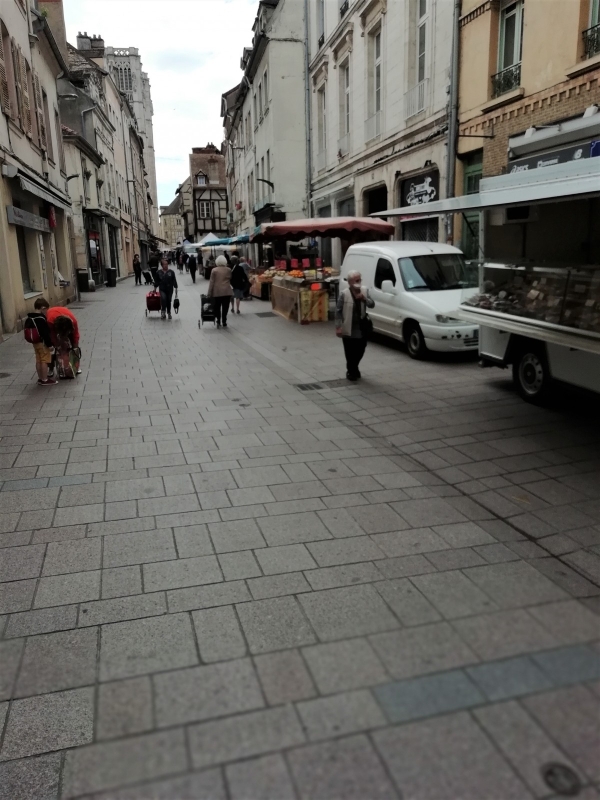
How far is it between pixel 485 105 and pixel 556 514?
11.9 m

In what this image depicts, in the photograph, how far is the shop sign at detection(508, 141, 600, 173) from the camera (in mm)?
6891

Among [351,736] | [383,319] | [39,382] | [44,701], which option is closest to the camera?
[351,736]

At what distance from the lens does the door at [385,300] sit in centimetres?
1112

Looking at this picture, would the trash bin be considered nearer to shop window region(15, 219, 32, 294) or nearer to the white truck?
shop window region(15, 219, 32, 294)

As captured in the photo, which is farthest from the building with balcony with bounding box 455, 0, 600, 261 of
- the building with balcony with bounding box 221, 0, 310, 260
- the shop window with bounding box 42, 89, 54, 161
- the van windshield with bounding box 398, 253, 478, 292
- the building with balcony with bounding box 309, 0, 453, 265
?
the building with balcony with bounding box 221, 0, 310, 260

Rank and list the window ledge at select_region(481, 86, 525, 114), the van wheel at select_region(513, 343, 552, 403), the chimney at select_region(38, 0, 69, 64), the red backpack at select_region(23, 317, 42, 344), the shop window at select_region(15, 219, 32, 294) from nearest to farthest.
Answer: the van wheel at select_region(513, 343, 552, 403) < the red backpack at select_region(23, 317, 42, 344) < the window ledge at select_region(481, 86, 525, 114) < the shop window at select_region(15, 219, 32, 294) < the chimney at select_region(38, 0, 69, 64)

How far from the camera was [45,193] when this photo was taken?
17844 millimetres

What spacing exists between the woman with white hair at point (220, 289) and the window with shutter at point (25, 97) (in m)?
6.65

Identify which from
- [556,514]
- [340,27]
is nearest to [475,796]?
[556,514]

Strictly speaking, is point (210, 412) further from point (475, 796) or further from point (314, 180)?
point (314, 180)

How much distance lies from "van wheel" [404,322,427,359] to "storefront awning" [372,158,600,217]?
399 cm

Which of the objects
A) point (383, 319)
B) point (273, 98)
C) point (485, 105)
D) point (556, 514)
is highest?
point (273, 98)

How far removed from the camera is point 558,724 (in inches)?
95.0

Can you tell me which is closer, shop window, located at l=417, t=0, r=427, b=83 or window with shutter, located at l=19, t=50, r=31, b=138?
window with shutter, located at l=19, t=50, r=31, b=138
